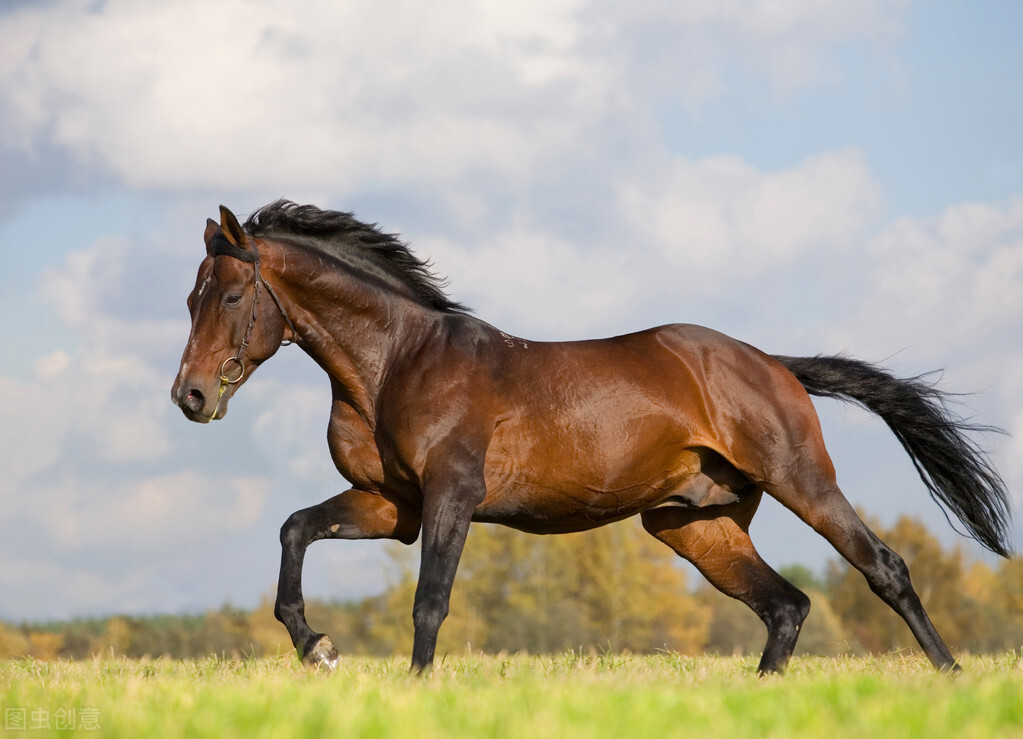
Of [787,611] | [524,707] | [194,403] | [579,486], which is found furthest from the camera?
[787,611]

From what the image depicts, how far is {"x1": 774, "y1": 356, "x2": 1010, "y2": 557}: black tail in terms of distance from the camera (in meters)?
7.32

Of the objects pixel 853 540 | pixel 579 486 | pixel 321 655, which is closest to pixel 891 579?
pixel 853 540

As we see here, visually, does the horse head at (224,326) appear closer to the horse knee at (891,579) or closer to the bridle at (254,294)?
the bridle at (254,294)

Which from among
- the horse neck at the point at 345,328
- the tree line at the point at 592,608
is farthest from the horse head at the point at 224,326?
the tree line at the point at 592,608

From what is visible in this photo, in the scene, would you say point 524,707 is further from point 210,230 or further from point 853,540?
point 210,230

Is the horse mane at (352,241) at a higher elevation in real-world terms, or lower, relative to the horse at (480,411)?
higher

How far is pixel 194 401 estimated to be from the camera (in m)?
6.00

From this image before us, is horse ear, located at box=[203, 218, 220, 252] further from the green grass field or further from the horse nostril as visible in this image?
the green grass field

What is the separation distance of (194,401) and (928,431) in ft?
16.7

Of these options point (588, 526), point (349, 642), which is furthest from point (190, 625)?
point (588, 526)

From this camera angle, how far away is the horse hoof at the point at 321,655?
596 cm

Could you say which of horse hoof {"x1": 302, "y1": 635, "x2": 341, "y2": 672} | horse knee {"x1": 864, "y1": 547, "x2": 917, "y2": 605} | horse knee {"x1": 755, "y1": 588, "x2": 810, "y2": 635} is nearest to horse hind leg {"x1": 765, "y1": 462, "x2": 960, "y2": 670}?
horse knee {"x1": 864, "y1": 547, "x2": 917, "y2": 605}

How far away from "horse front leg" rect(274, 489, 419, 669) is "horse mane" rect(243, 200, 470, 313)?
1356mm

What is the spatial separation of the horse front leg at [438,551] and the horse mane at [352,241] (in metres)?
1.46
